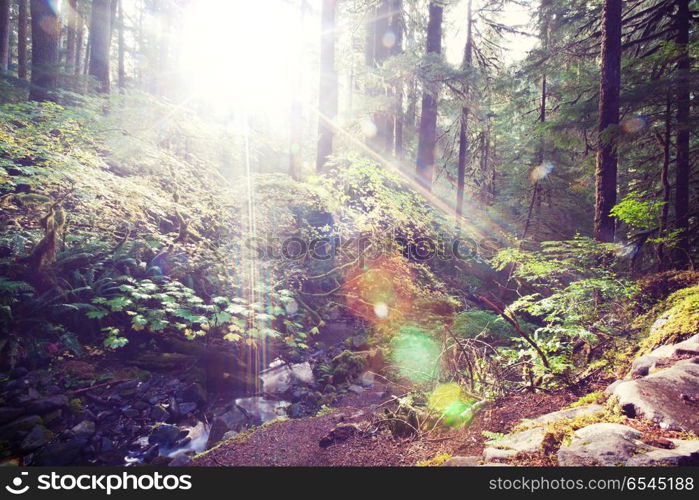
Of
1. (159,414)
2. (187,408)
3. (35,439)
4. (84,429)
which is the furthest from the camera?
(187,408)

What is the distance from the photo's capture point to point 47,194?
20.8 feet

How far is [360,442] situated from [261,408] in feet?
6.47

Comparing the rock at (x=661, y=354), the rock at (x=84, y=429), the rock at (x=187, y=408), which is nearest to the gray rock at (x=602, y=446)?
the rock at (x=661, y=354)

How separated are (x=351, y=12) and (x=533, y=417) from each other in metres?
17.0

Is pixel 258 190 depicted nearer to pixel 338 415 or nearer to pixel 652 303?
pixel 338 415

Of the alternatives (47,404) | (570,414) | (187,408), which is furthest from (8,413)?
(570,414)

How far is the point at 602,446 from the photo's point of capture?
2104 millimetres

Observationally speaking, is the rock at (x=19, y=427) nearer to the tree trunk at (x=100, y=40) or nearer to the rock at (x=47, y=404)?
the rock at (x=47, y=404)

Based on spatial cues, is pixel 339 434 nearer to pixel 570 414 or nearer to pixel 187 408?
pixel 187 408

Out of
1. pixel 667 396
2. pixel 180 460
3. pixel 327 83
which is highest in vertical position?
pixel 327 83

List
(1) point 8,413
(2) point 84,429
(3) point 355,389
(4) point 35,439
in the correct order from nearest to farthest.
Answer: (4) point 35,439 < (1) point 8,413 < (2) point 84,429 < (3) point 355,389

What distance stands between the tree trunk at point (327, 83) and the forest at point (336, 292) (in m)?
0.08

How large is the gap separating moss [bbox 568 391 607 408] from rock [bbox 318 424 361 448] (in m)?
2.42

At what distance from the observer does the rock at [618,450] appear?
1.91 metres
